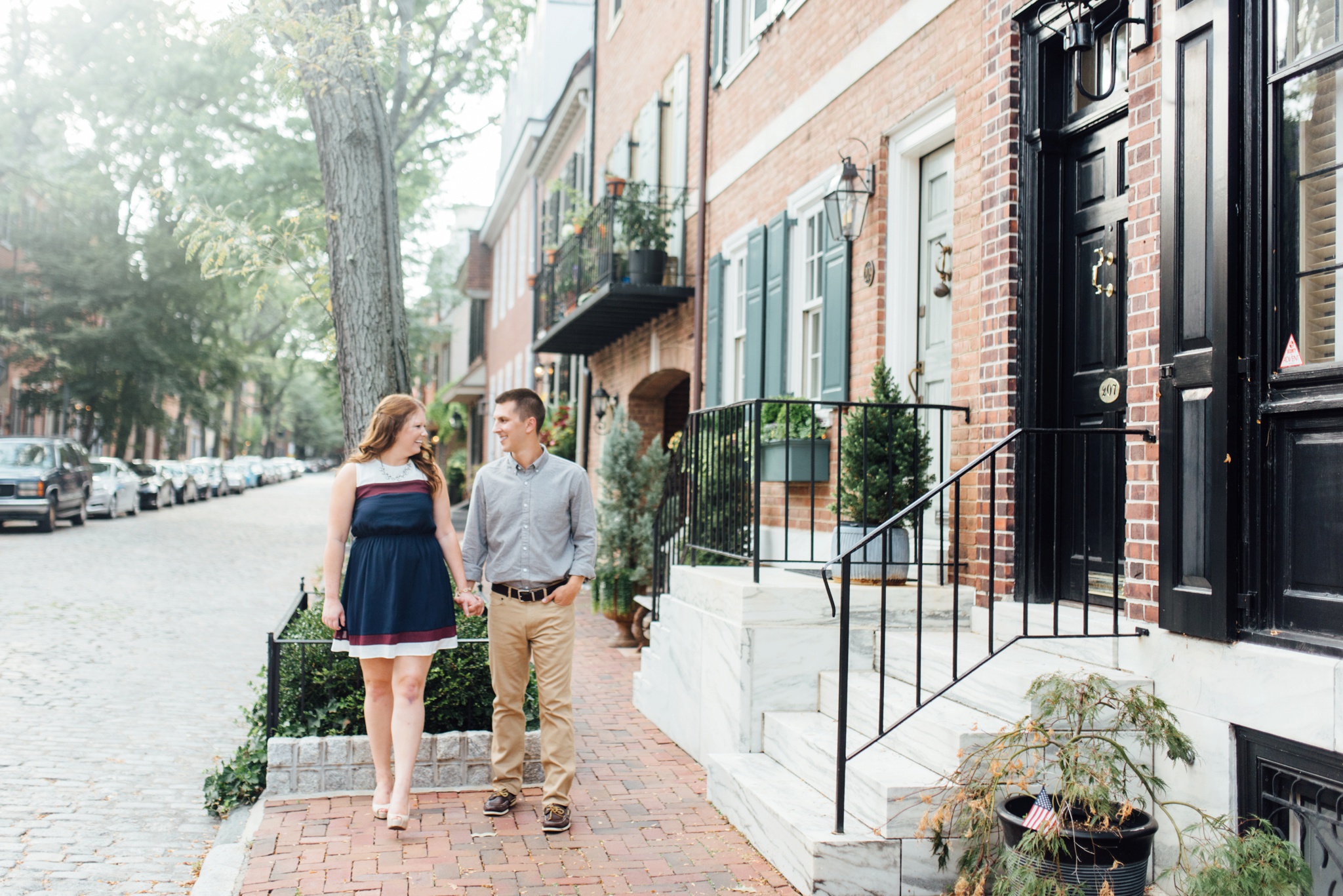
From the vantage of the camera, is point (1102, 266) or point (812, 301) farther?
point (812, 301)

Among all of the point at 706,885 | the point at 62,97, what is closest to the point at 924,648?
the point at 706,885

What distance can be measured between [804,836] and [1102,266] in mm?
2866

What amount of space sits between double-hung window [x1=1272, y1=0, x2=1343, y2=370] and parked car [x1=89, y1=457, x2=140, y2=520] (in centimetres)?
2386

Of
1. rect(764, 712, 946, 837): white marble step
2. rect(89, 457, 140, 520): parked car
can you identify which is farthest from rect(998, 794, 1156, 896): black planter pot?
rect(89, 457, 140, 520): parked car

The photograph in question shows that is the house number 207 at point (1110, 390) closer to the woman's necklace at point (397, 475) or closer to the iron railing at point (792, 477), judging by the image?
the iron railing at point (792, 477)

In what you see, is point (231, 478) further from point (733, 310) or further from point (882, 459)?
point (882, 459)

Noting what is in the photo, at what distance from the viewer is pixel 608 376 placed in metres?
15.8

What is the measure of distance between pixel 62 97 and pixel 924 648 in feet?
95.1

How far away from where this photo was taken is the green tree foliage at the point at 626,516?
9594 mm

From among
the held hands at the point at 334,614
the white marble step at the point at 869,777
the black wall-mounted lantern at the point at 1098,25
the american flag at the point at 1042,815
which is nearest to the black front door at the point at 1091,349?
the black wall-mounted lantern at the point at 1098,25

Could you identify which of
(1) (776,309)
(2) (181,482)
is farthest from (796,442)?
(2) (181,482)

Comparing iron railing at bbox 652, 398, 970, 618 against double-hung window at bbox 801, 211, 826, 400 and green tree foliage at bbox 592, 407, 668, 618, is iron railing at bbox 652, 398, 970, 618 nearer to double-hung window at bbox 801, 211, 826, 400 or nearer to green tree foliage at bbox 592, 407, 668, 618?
double-hung window at bbox 801, 211, 826, 400

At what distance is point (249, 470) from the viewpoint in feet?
168

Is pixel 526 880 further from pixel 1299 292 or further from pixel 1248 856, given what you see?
pixel 1299 292
